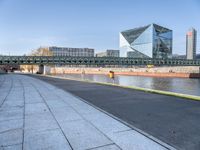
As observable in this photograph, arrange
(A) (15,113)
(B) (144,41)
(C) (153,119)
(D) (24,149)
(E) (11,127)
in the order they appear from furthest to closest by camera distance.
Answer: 1. (B) (144,41)
2. (A) (15,113)
3. (C) (153,119)
4. (E) (11,127)
5. (D) (24,149)

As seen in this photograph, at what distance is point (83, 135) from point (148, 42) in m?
137

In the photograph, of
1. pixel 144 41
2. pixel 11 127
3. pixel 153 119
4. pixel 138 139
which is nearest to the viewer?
pixel 138 139

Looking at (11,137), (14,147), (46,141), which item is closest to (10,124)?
(11,137)

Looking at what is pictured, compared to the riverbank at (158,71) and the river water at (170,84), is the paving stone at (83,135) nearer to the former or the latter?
the river water at (170,84)

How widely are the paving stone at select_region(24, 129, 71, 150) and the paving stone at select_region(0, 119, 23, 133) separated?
0.66 meters

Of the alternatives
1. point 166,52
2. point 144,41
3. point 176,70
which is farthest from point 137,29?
point 176,70

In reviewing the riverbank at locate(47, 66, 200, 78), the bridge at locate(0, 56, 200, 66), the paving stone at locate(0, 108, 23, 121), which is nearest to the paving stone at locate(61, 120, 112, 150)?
the paving stone at locate(0, 108, 23, 121)

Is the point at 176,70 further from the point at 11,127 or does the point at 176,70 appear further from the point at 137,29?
the point at 11,127

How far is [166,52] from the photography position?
14225cm

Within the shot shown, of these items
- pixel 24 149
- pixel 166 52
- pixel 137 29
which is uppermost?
pixel 137 29

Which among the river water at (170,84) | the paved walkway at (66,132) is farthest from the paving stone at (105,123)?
the river water at (170,84)

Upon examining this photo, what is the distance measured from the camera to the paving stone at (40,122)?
5.22 metres

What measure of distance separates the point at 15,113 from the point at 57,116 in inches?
64.7

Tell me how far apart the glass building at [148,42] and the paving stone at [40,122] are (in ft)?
431
